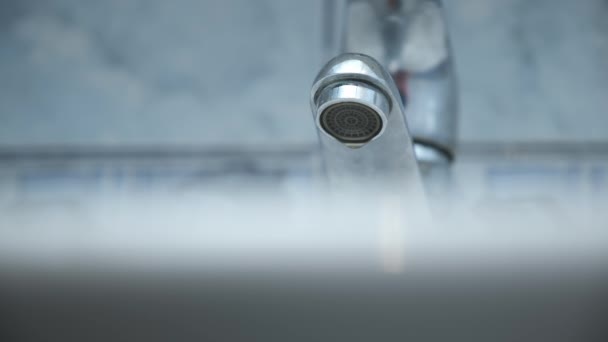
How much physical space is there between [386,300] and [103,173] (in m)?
0.86

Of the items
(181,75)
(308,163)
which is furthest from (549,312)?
(181,75)

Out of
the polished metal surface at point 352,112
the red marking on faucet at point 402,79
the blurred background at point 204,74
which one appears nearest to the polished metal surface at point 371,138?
the polished metal surface at point 352,112

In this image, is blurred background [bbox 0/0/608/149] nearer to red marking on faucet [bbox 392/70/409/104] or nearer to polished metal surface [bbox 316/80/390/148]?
red marking on faucet [bbox 392/70/409/104]

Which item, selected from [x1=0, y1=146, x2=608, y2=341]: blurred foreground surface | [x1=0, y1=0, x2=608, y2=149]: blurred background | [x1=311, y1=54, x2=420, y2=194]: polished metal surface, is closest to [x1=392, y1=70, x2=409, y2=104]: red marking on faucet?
[x1=311, y1=54, x2=420, y2=194]: polished metal surface

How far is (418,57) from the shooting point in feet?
1.92

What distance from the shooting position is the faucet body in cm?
58

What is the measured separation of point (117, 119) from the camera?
3.39 ft

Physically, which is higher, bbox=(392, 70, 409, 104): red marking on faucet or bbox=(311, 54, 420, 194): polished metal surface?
bbox=(392, 70, 409, 104): red marking on faucet

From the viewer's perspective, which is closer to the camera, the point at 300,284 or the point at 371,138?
the point at 300,284

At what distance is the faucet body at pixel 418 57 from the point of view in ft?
1.90

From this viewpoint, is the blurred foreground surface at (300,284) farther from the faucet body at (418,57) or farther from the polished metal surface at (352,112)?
the faucet body at (418,57)

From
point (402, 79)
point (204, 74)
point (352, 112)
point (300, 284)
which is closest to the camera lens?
point (300, 284)

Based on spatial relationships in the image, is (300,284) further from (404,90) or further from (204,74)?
(204,74)

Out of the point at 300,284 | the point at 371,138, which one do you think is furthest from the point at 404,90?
the point at 300,284
